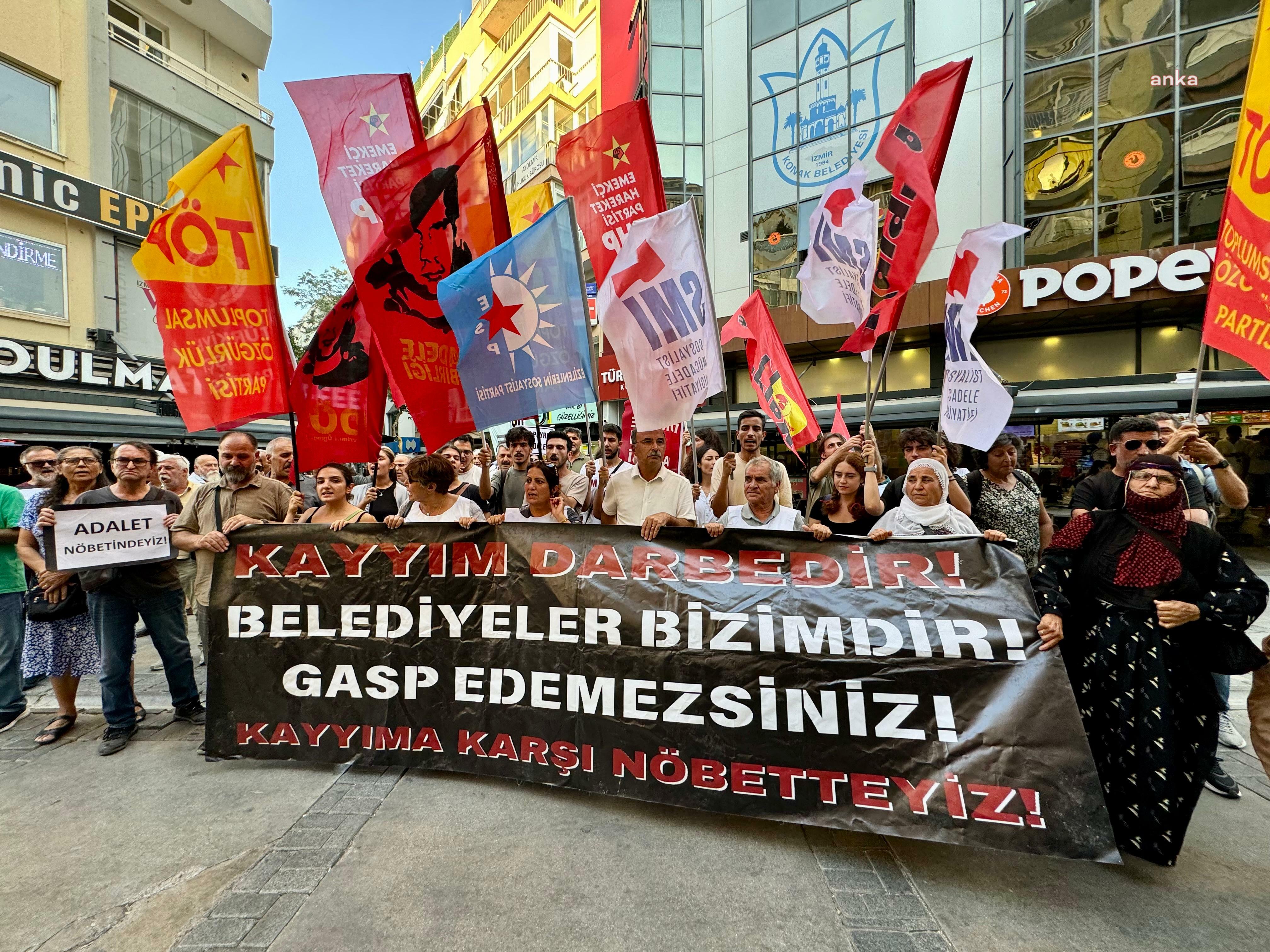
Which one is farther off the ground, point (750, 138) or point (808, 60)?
point (808, 60)

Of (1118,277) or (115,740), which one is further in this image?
(1118,277)

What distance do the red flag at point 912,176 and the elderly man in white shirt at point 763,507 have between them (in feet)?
3.85

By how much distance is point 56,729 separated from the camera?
154 inches

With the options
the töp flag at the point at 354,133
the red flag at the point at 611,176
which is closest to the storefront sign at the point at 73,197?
the töp flag at the point at 354,133

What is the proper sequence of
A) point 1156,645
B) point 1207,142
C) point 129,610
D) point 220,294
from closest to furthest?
point 1156,645 → point 129,610 → point 220,294 → point 1207,142

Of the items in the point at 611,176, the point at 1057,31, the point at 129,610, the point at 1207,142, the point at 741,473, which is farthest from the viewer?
the point at 1057,31

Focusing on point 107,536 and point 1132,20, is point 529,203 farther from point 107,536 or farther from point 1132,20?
point 1132,20

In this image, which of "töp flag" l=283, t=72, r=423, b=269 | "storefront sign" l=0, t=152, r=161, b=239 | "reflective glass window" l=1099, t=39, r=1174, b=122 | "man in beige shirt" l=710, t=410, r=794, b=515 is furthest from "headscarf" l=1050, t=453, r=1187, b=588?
"storefront sign" l=0, t=152, r=161, b=239

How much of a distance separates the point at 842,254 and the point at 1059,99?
13.4 m

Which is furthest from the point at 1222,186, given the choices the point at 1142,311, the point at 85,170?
the point at 85,170

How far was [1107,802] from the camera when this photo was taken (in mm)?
2613

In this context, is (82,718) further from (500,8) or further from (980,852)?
(500,8)

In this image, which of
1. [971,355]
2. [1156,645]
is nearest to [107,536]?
[1156,645]

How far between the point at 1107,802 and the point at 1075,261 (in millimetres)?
14281
